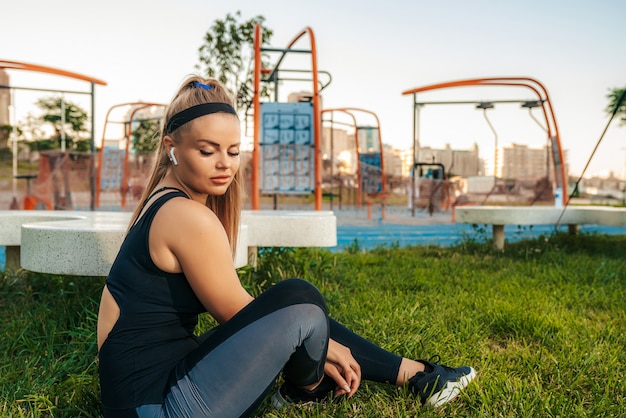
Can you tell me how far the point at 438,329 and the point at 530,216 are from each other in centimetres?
322

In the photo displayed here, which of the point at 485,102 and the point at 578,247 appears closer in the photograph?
the point at 578,247

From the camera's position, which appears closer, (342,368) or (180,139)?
(180,139)

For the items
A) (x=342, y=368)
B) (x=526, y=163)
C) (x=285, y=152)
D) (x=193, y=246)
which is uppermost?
(x=526, y=163)

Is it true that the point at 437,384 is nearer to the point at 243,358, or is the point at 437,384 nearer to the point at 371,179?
the point at 243,358

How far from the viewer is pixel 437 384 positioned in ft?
6.39

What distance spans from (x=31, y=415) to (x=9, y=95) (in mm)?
5829

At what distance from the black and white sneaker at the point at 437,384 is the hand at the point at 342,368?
23 cm

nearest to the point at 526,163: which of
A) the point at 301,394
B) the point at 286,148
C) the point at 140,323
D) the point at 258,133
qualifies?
the point at 286,148

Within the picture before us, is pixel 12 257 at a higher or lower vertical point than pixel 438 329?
higher

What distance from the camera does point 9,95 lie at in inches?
269

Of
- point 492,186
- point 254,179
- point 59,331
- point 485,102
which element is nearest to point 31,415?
point 59,331

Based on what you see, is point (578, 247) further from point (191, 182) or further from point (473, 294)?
point (191, 182)

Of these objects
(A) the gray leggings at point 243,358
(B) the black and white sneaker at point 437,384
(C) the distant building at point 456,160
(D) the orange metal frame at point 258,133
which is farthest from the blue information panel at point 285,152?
(A) the gray leggings at point 243,358

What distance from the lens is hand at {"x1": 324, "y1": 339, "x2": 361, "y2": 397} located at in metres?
1.80
